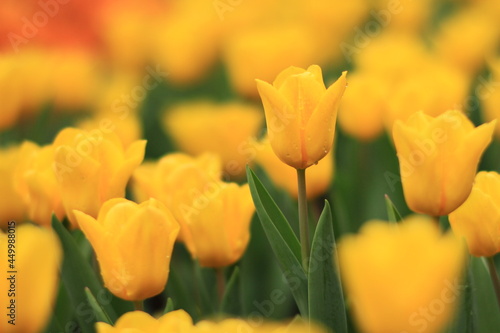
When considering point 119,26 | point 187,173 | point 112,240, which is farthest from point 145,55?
point 112,240

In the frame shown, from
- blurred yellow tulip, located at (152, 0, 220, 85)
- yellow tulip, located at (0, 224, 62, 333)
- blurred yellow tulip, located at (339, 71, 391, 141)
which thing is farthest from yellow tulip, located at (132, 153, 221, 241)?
blurred yellow tulip, located at (152, 0, 220, 85)

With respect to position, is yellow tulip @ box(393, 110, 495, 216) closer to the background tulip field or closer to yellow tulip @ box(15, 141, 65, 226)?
the background tulip field

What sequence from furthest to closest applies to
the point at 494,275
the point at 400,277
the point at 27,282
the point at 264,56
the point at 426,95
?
the point at 264,56 < the point at 426,95 < the point at 494,275 < the point at 27,282 < the point at 400,277

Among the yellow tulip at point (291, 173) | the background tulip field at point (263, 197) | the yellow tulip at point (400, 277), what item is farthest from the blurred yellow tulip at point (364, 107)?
the yellow tulip at point (400, 277)

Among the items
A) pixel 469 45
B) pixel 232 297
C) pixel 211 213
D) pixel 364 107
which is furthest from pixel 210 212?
pixel 469 45

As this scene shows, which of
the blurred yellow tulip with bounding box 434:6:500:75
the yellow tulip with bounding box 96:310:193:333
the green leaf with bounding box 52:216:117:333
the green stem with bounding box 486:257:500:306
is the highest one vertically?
the blurred yellow tulip with bounding box 434:6:500:75

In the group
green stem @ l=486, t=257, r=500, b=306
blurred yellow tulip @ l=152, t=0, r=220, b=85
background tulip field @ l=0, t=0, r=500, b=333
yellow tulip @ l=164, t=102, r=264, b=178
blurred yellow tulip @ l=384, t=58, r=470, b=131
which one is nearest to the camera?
background tulip field @ l=0, t=0, r=500, b=333

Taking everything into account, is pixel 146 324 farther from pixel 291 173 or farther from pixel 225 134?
pixel 225 134
